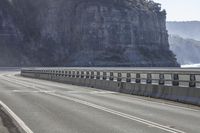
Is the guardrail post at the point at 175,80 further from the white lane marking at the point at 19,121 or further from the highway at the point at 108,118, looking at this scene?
the white lane marking at the point at 19,121

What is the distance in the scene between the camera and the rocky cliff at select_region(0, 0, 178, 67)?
6275 inches

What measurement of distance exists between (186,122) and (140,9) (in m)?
167

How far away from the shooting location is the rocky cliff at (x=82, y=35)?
159 meters

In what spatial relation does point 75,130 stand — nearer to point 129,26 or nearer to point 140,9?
point 129,26

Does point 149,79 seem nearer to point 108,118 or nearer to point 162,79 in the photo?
point 162,79

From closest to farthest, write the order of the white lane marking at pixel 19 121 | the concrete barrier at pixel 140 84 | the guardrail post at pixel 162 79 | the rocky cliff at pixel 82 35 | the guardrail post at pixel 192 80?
the white lane marking at pixel 19 121 < the guardrail post at pixel 192 80 < the concrete barrier at pixel 140 84 < the guardrail post at pixel 162 79 < the rocky cliff at pixel 82 35

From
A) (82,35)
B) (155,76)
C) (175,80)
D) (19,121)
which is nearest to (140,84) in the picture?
(155,76)

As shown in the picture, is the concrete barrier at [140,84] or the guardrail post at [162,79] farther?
the guardrail post at [162,79]

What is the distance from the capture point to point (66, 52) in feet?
546

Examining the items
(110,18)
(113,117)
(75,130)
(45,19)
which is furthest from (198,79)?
(45,19)

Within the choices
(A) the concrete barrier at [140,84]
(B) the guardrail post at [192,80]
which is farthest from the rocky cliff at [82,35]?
(B) the guardrail post at [192,80]

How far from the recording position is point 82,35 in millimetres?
164000

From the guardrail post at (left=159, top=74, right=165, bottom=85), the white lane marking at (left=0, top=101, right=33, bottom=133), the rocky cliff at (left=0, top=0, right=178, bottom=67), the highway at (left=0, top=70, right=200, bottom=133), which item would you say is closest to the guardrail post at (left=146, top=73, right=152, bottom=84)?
the guardrail post at (left=159, top=74, right=165, bottom=85)

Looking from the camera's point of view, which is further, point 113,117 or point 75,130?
point 113,117
